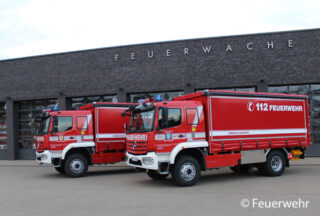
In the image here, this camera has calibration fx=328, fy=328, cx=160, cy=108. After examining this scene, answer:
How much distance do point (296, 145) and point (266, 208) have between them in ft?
20.1

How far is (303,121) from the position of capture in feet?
41.4

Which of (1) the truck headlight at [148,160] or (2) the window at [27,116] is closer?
(1) the truck headlight at [148,160]

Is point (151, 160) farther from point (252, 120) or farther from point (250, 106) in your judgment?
point (250, 106)

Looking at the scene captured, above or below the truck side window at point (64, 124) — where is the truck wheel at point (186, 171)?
below

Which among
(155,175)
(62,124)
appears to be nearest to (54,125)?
(62,124)

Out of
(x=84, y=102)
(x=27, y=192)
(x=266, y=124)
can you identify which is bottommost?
(x=27, y=192)

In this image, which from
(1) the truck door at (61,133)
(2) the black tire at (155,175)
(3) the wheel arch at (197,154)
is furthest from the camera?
(1) the truck door at (61,133)

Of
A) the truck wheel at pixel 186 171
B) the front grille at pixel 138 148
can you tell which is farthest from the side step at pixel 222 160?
the front grille at pixel 138 148

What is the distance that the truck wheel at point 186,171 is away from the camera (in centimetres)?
980

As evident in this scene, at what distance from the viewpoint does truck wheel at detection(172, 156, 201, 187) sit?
32.1ft

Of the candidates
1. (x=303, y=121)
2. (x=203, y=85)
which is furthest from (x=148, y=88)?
(x=303, y=121)

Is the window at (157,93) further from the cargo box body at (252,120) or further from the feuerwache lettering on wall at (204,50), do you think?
the cargo box body at (252,120)

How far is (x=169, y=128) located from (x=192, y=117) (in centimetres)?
89

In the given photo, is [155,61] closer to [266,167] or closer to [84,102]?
[84,102]
